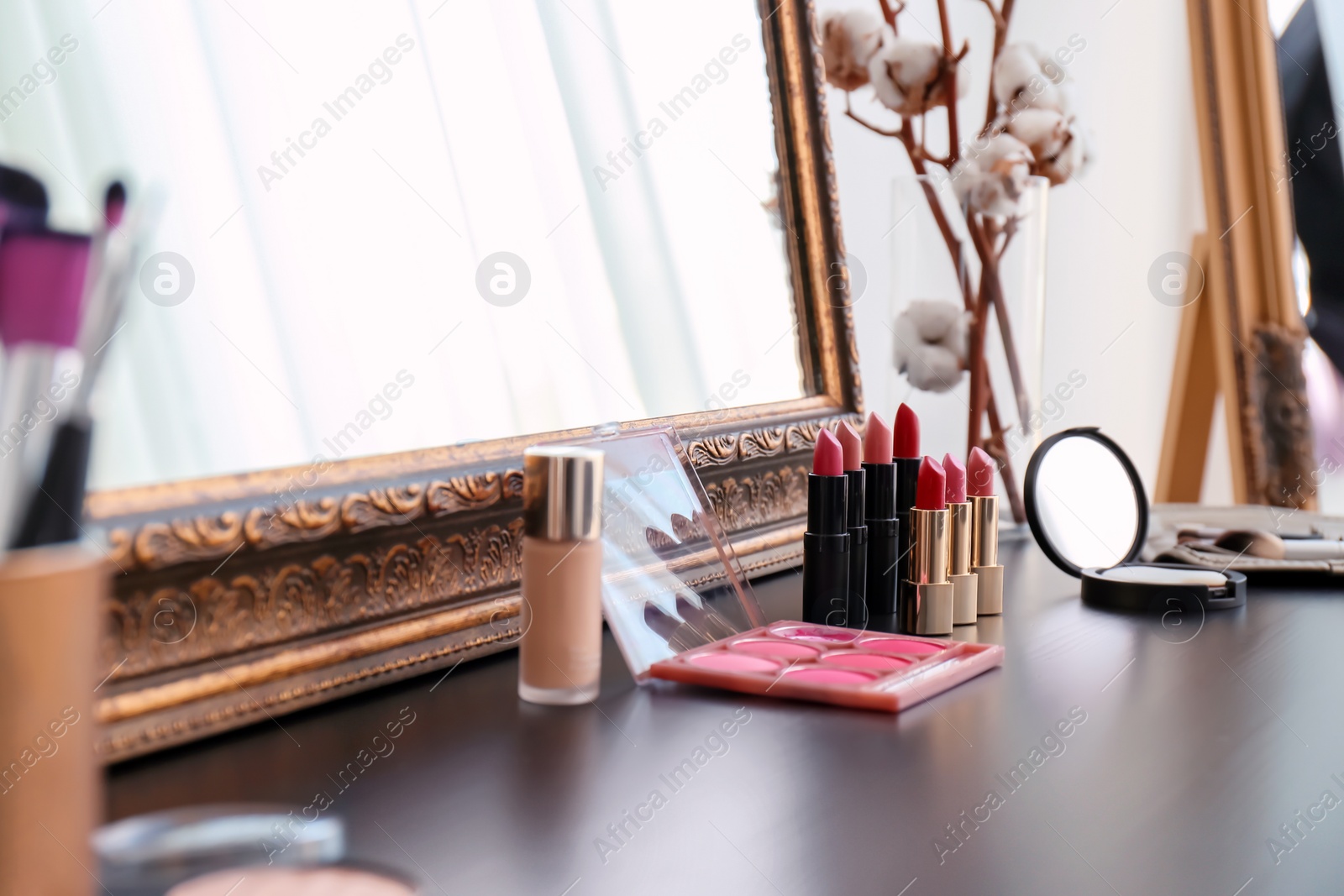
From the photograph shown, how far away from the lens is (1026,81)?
1227 millimetres

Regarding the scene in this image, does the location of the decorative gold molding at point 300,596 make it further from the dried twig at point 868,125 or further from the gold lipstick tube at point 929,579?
the dried twig at point 868,125

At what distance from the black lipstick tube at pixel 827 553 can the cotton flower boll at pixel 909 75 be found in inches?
23.3

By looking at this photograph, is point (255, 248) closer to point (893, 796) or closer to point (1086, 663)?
point (893, 796)

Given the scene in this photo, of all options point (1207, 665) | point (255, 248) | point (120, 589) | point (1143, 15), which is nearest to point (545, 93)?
point (255, 248)

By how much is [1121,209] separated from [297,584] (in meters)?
1.93

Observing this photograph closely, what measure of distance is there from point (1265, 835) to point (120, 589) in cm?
52

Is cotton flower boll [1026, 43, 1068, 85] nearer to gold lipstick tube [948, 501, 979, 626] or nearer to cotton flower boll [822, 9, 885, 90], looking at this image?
cotton flower boll [822, 9, 885, 90]

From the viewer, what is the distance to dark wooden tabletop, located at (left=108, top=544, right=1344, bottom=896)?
428mm

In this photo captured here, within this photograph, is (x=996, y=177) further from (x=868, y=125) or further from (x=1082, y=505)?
(x=1082, y=505)

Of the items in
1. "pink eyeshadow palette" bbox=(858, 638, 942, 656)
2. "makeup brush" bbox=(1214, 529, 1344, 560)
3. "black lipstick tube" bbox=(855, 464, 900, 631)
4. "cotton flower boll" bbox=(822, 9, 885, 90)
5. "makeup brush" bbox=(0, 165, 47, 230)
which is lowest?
"makeup brush" bbox=(1214, 529, 1344, 560)

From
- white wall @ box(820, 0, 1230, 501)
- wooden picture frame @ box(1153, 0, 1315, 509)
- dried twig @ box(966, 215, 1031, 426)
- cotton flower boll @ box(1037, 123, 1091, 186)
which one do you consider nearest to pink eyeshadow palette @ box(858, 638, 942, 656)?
dried twig @ box(966, 215, 1031, 426)

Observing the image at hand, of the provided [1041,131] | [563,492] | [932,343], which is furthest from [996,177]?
[563,492]

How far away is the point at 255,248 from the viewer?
0.63 meters

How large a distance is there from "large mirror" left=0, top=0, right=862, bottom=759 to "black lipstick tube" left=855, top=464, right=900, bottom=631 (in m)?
0.16
